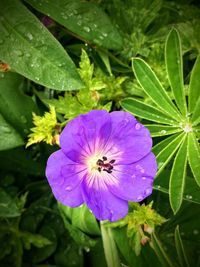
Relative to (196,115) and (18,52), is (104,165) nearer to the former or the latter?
(196,115)

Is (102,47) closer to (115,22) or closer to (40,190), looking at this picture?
(115,22)

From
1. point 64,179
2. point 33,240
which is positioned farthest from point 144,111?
point 33,240

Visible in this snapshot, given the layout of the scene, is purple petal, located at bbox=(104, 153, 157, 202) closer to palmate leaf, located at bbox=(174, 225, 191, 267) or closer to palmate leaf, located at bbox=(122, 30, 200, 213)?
palmate leaf, located at bbox=(122, 30, 200, 213)

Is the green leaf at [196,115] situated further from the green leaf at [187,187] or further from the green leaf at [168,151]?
the green leaf at [187,187]

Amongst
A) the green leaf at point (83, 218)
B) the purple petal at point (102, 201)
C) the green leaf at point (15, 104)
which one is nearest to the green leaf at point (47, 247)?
the green leaf at point (83, 218)

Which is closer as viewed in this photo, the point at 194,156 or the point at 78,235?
the point at 194,156

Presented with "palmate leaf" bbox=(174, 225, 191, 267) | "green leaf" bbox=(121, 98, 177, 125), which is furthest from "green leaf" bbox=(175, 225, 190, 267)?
"green leaf" bbox=(121, 98, 177, 125)
